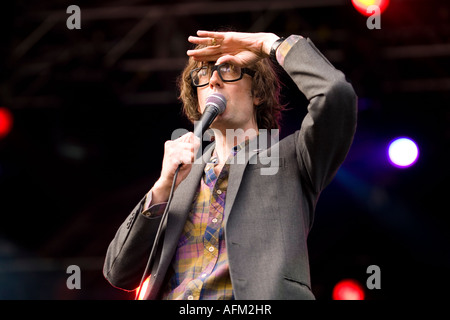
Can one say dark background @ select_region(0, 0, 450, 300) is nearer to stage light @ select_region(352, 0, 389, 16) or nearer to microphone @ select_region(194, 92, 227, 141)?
stage light @ select_region(352, 0, 389, 16)

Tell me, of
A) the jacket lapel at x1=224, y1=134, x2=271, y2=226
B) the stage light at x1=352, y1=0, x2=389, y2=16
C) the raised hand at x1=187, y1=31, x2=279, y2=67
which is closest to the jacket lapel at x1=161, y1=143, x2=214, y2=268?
the jacket lapel at x1=224, y1=134, x2=271, y2=226

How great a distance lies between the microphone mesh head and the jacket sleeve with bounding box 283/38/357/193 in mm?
282

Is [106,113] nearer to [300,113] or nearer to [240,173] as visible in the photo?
[300,113]

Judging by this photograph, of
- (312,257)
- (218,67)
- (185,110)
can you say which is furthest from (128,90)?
(218,67)

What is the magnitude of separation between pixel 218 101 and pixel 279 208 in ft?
1.42

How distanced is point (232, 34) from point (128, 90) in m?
3.30

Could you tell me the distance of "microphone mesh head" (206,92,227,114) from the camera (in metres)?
2.06

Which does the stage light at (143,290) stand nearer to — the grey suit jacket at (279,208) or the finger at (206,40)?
the grey suit jacket at (279,208)

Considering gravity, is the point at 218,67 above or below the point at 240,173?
above

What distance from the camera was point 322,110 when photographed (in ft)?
5.98

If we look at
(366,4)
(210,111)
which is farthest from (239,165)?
(366,4)

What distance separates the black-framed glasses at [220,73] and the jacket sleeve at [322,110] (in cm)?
34

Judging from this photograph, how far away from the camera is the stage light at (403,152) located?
4863 mm

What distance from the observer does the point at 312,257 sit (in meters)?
5.47
